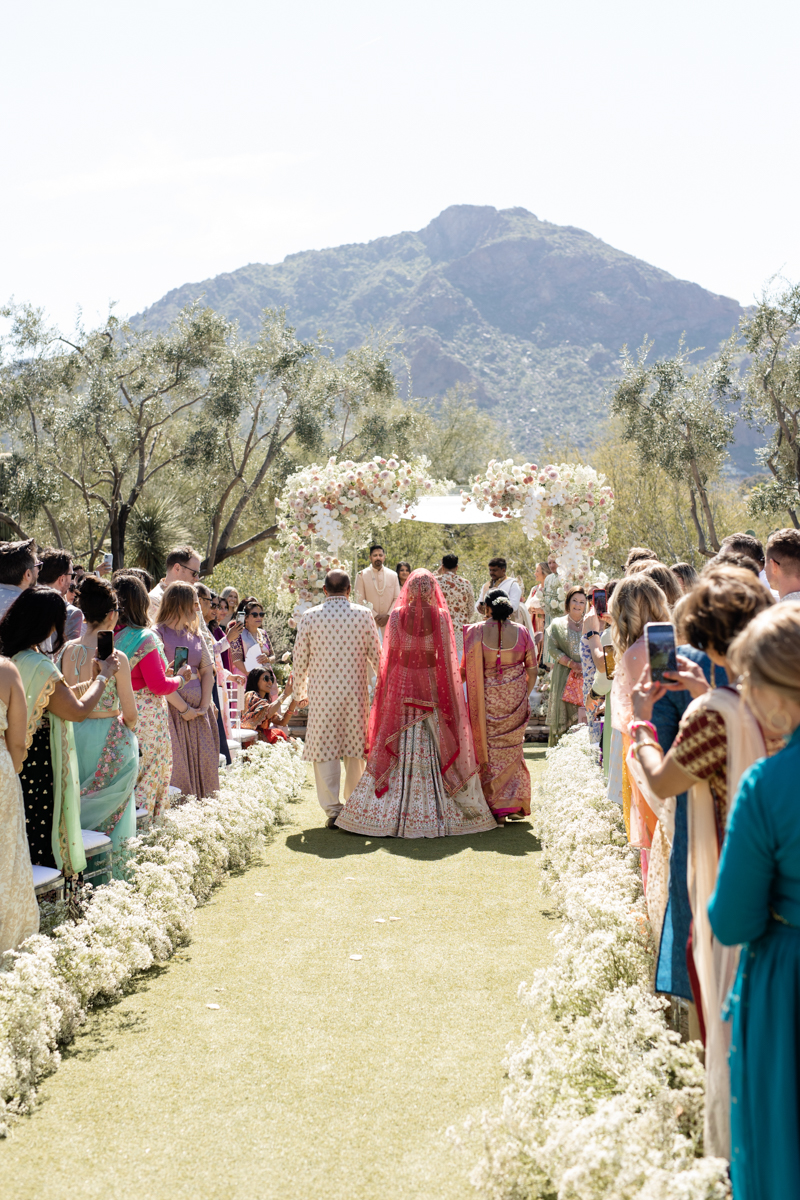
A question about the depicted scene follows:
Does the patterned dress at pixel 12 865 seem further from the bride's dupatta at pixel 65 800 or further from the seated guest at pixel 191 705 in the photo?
the seated guest at pixel 191 705

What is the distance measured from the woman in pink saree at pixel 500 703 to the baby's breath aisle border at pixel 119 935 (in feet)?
5.97

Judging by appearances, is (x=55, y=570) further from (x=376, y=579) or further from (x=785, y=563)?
(x=376, y=579)

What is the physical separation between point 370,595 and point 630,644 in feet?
26.5

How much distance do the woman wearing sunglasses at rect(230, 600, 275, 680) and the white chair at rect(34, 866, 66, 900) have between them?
17.2ft

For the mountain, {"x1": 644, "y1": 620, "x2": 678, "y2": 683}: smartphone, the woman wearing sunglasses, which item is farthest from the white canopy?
the mountain

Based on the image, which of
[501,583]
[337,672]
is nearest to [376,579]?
[501,583]

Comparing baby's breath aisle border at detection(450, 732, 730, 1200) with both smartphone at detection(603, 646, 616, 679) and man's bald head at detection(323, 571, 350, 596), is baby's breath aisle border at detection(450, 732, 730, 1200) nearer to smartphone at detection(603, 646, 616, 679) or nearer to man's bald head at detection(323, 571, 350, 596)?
smartphone at detection(603, 646, 616, 679)

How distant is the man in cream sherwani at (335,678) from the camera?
805 cm

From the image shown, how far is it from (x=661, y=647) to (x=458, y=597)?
8590mm

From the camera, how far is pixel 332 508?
1215cm

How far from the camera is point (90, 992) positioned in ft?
13.9

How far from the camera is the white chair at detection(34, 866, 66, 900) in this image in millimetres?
4332

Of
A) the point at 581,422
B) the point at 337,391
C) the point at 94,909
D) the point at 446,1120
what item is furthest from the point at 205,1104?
the point at 581,422

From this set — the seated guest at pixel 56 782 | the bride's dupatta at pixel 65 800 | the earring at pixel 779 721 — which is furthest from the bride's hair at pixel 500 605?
the earring at pixel 779 721
